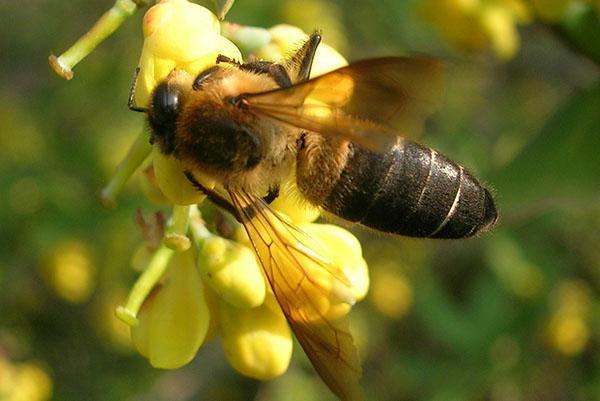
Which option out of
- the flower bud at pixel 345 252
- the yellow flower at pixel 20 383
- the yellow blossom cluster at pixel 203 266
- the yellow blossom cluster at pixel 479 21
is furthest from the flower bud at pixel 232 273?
the yellow flower at pixel 20 383

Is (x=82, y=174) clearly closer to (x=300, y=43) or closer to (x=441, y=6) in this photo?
(x=441, y=6)

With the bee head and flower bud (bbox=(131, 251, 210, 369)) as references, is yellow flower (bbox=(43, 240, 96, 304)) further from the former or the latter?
the bee head

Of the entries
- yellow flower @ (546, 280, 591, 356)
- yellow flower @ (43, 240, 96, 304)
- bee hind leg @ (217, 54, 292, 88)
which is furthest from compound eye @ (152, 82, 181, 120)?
yellow flower @ (546, 280, 591, 356)

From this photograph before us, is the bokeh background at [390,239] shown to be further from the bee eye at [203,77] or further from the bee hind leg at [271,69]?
the bee eye at [203,77]

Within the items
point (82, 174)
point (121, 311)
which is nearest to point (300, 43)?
point (121, 311)

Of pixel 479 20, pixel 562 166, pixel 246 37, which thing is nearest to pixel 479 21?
pixel 479 20
